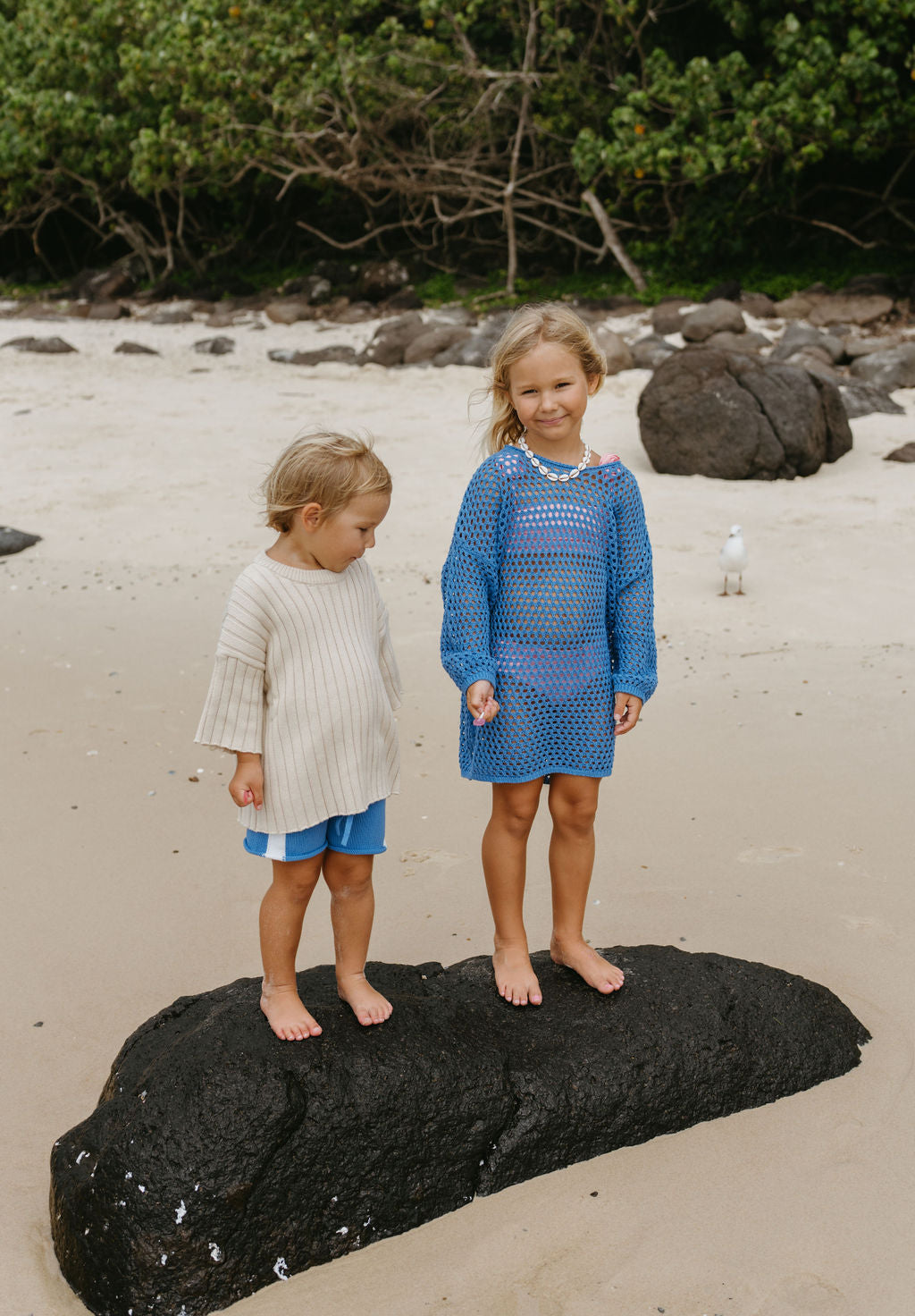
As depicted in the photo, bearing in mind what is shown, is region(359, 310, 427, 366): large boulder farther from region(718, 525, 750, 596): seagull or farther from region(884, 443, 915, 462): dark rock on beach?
region(718, 525, 750, 596): seagull

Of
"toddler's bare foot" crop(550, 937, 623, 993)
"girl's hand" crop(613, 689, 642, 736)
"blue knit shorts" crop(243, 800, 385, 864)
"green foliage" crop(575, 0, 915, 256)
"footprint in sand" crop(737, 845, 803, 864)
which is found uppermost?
"green foliage" crop(575, 0, 915, 256)

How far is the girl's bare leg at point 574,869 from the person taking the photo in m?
2.85

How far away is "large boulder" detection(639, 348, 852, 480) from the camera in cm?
868

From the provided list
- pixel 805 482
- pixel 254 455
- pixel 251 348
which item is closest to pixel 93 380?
pixel 251 348

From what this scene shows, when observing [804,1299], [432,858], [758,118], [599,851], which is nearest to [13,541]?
[432,858]

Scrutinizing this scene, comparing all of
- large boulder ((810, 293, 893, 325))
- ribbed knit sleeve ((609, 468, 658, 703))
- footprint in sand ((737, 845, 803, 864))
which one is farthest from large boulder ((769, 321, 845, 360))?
ribbed knit sleeve ((609, 468, 658, 703))

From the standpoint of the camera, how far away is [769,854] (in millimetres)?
4008

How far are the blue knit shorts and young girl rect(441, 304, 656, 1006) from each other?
0.31 metres

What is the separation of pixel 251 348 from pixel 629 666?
12850 millimetres

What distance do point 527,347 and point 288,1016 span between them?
1.50 metres

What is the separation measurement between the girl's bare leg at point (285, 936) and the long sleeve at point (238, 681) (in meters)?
0.29

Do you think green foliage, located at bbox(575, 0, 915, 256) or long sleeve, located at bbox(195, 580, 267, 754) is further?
green foliage, located at bbox(575, 0, 915, 256)

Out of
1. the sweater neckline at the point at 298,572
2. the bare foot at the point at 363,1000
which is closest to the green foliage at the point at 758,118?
the sweater neckline at the point at 298,572

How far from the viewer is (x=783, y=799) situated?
436 centimetres
